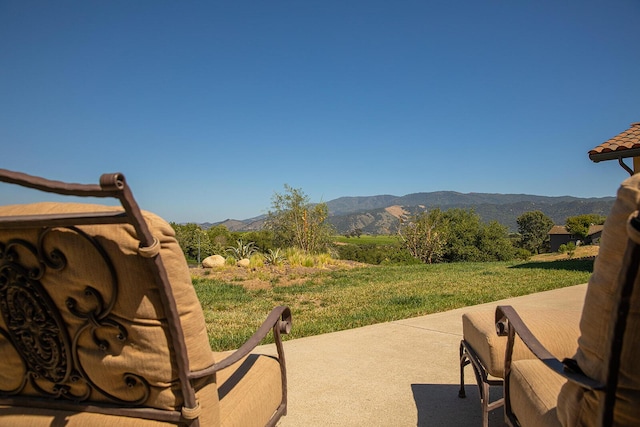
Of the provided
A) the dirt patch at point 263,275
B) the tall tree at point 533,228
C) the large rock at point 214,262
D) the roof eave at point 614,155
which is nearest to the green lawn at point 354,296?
the dirt patch at point 263,275

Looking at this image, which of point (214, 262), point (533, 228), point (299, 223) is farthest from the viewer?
point (533, 228)

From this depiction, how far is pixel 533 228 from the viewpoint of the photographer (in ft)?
243

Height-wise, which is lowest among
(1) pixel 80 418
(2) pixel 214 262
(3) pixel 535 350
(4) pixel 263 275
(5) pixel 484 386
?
(4) pixel 263 275

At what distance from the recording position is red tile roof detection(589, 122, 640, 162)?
769 centimetres

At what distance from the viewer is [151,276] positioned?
1287 mm

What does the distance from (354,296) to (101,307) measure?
7.43m

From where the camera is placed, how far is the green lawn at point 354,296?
5.88 metres

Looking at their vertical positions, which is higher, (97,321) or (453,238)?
(97,321)

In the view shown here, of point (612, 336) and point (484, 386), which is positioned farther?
point (484, 386)

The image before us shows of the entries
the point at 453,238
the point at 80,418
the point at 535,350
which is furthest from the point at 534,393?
the point at 453,238

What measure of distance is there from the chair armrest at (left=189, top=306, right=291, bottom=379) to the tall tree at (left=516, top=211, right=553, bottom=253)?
7578 centimetres

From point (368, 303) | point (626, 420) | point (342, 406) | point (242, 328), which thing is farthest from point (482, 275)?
point (626, 420)

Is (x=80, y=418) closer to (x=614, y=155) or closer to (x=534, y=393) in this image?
(x=534, y=393)

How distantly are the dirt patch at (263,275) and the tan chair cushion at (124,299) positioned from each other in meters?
9.05
